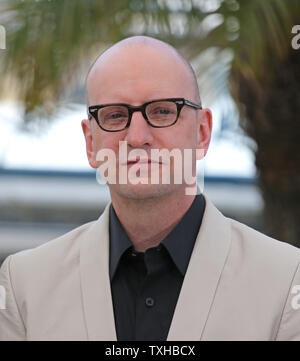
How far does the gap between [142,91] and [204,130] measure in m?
0.31

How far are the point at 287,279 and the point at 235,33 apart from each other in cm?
276

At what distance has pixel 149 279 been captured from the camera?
2.08m

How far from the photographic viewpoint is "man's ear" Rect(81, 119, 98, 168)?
2188mm

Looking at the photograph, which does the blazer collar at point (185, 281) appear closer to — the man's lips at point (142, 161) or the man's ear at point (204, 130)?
the man's ear at point (204, 130)

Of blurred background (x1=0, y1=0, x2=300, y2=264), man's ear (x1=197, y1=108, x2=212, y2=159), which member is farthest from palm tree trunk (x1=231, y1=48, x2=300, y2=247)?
man's ear (x1=197, y1=108, x2=212, y2=159)

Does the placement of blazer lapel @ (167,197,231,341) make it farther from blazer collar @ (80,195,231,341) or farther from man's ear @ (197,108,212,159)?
man's ear @ (197,108,212,159)

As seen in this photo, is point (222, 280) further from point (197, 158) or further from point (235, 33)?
point (235, 33)

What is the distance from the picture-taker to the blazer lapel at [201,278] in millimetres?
1973

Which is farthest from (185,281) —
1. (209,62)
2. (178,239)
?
(209,62)

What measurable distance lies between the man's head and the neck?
42 mm

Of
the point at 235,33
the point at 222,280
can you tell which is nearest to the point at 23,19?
the point at 235,33

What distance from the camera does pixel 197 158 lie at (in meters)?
2.18

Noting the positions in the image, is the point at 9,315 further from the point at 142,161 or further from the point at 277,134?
the point at 277,134

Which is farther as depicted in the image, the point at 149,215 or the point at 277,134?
the point at 277,134
